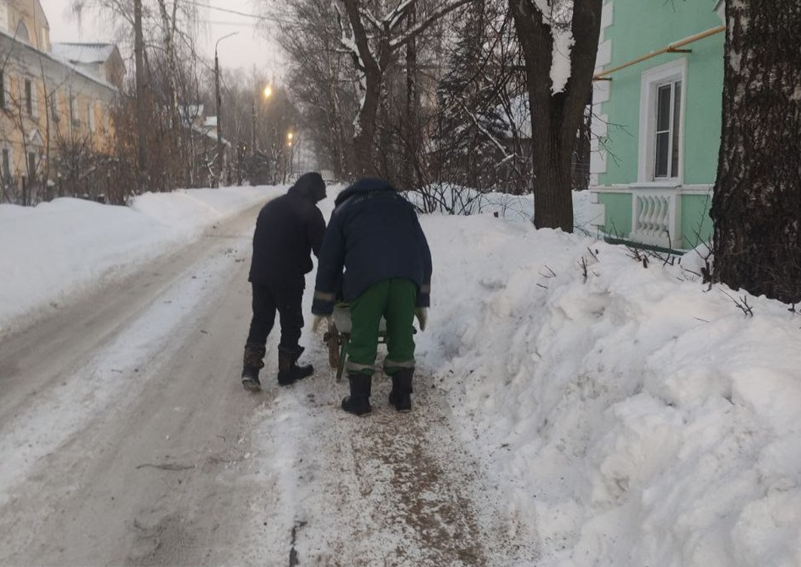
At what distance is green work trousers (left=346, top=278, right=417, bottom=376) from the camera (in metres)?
4.52

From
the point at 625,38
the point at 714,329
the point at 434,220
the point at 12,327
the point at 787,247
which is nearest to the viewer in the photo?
the point at 714,329

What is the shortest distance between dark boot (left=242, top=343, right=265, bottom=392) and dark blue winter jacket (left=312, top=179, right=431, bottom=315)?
0.72m

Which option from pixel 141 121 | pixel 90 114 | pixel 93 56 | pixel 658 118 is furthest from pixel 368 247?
pixel 93 56

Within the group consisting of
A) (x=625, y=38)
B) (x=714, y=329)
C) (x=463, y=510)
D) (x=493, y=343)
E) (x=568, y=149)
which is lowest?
(x=463, y=510)

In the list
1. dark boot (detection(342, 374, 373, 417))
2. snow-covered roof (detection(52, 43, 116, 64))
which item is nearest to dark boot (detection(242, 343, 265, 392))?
dark boot (detection(342, 374, 373, 417))

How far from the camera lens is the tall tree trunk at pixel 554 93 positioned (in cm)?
690

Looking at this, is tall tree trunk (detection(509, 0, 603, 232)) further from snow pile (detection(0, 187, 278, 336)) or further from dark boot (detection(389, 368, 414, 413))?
snow pile (detection(0, 187, 278, 336))

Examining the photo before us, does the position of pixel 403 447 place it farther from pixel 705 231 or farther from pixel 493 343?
pixel 705 231

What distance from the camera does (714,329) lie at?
128 inches

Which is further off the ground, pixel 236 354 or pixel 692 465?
pixel 692 465

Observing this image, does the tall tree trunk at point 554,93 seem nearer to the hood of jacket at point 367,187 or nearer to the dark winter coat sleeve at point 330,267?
the hood of jacket at point 367,187

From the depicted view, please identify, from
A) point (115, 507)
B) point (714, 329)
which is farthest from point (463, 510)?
point (115, 507)

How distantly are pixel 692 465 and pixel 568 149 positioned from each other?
16.6 ft

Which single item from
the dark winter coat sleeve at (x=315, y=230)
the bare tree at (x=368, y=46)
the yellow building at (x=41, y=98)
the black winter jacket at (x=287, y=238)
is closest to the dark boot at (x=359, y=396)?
the black winter jacket at (x=287, y=238)
